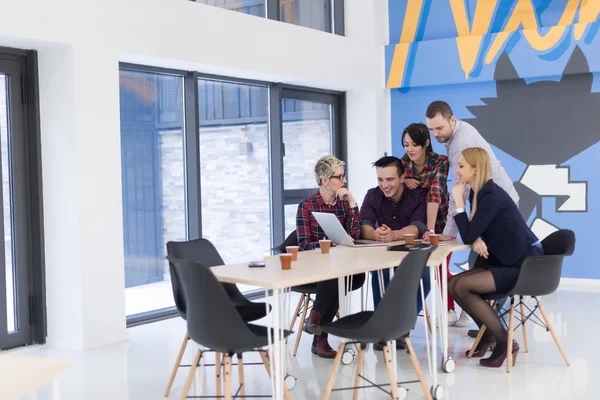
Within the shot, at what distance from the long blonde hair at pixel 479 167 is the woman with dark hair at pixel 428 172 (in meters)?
0.58

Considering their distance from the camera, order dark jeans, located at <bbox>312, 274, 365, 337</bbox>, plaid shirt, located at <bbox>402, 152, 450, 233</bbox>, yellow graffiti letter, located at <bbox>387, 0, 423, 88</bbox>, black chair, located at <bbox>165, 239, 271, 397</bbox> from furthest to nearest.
A: yellow graffiti letter, located at <bbox>387, 0, 423, 88</bbox> < plaid shirt, located at <bbox>402, 152, 450, 233</bbox> < dark jeans, located at <bbox>312, 274, 365, 337</bbox> < black chair, located at <bbox>165, 239, 271, 397</bbox>

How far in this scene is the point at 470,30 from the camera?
8008 mm

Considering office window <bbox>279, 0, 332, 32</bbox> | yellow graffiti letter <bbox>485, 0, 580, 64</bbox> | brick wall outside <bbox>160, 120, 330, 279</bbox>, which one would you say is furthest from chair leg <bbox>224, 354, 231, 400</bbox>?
yellow graffiti letter <bbox>485, 0, 580, 64</bbox>

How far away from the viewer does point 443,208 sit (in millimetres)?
5152

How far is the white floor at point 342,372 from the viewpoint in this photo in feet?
13.3

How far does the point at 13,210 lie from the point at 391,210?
8.71 feet

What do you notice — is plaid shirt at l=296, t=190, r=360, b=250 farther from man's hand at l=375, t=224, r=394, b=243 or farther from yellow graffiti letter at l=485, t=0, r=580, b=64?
yellow graffiti letter at l=485, t=0, r=580, b=64

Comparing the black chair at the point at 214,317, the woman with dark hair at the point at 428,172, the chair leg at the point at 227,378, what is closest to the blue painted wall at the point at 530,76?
the woman with dark hair at the point at 428,172

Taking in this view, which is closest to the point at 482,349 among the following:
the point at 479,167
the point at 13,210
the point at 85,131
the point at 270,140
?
the point at 479,167

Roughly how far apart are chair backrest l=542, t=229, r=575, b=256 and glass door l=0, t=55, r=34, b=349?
360cm

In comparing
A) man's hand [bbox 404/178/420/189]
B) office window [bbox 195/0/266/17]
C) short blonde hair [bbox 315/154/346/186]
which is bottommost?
man's hand [bbox 404/178/420/189]

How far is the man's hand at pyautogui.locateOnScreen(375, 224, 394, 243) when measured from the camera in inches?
195

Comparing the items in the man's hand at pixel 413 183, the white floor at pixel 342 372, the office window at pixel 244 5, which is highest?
the office window at pixel 244 5

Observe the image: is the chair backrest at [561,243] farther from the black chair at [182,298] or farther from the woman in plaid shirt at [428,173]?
the black chair at [182,298]
